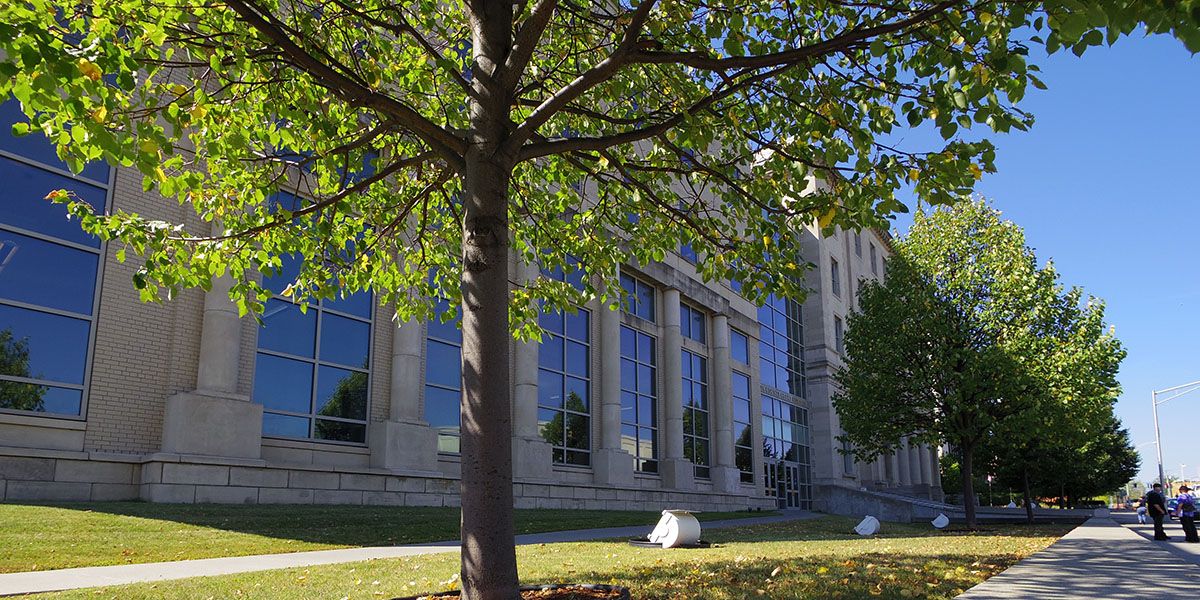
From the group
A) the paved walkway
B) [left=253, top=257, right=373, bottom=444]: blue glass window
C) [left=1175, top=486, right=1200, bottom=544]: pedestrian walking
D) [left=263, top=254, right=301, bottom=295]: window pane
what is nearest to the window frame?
[left=253, top=257, right=373, bottom=444]: blue glass window

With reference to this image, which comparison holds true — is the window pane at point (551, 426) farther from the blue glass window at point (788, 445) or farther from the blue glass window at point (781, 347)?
the blue glass window at point (781, 347)

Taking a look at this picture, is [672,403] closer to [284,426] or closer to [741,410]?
[741,410]

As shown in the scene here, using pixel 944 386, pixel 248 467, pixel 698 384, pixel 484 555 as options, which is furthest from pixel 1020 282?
pixel 484 555

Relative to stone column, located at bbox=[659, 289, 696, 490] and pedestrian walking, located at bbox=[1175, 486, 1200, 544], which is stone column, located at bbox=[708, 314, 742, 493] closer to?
stone column, located at bbox=[659, 289, 696, 490]

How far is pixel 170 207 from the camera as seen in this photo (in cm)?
1550

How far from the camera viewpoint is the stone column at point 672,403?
2934 cm

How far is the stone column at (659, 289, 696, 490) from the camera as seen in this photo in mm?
29344

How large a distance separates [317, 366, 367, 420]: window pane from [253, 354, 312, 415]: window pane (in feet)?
1.10

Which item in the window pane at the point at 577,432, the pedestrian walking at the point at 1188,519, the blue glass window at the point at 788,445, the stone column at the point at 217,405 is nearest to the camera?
the stone column at the point at 217,405

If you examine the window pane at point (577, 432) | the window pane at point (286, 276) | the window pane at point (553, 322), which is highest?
the window pane at point (553, 322)

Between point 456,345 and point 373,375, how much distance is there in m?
3.20

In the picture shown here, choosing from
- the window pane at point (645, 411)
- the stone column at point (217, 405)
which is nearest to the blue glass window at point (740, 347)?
the window pane at point (645, 411)

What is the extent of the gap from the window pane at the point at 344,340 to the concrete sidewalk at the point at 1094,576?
13.8 metres

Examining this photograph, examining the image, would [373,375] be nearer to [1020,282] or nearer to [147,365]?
[147,365]
